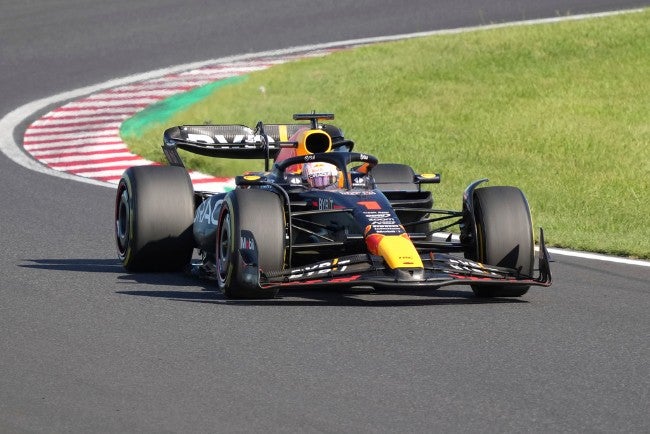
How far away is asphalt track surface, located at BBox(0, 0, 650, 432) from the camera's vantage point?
263 inches

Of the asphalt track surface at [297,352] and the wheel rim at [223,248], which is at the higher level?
the wheel rim at [223,248]

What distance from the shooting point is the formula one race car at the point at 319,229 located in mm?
9258

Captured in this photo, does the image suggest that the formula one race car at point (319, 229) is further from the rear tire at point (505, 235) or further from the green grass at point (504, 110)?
the green grass at point (504, 110)

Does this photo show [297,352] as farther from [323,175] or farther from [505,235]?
[323,175]

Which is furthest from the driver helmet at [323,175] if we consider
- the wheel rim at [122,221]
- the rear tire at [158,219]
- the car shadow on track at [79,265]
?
the car shadow on track at [79,265]

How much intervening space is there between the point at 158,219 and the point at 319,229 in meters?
1.34

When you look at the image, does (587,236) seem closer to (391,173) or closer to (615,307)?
(391,173)

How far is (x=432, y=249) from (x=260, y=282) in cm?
147

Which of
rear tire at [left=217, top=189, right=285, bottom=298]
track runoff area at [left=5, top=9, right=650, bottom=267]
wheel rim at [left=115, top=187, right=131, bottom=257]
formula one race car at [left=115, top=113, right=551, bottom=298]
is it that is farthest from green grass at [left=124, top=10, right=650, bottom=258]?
rear tire at [left=217, top=189, right=285, bottom=298]

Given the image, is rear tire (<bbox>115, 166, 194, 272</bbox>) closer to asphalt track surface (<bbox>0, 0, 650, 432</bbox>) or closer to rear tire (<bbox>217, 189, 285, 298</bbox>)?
asphalt track surface (<bbox>0, 0, 650, 432</bbox>)

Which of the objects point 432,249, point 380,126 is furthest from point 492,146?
point 432,249

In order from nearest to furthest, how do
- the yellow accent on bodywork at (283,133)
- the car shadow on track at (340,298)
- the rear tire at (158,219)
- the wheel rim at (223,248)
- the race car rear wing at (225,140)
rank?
the car shadow on track at (340,298), the wheel rim at (223,248), the rear tire at (158,219), the race car rear wing at (225,140), the yellow accent on bodywork at (283,133)

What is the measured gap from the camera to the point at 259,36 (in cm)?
2403

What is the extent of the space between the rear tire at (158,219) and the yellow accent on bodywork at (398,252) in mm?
2080
